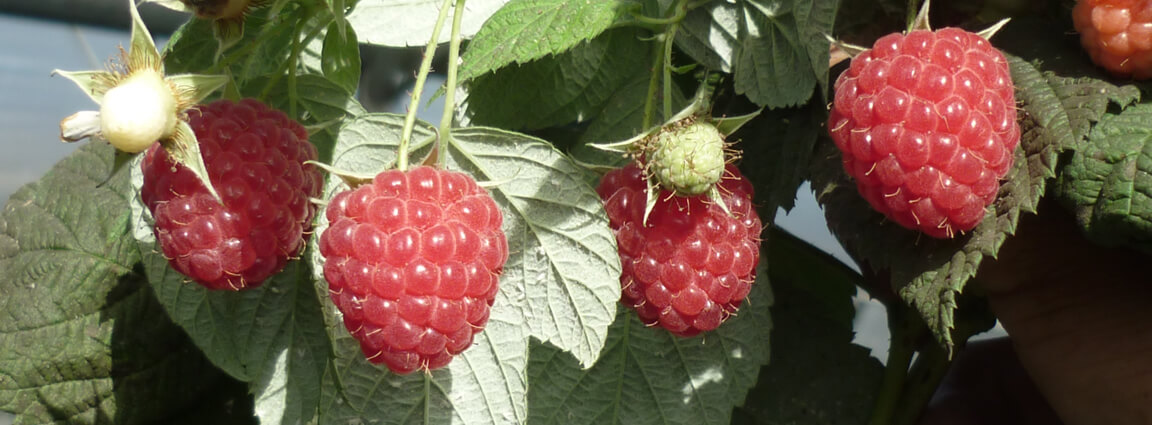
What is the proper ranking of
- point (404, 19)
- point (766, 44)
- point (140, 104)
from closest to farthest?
point (140, 104) → point (766, 44) → point (404, 19)

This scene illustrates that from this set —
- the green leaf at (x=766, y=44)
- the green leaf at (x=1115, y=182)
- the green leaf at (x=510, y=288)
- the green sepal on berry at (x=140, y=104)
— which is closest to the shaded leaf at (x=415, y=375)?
the green leaf at (x=510, y=288)

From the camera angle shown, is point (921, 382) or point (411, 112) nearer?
point (411, 112)

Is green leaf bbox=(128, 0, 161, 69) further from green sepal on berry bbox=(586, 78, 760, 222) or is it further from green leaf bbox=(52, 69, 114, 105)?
green sepal on berry bbox=(586, 78, 760, 222)

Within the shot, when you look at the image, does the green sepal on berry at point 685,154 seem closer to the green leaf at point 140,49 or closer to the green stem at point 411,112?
the green stem at point 411,112

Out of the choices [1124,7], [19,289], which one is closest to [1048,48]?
[1124,7]

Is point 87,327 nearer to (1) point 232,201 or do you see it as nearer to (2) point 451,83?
(1) point 232,201

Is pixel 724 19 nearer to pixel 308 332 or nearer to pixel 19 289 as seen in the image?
pixel 308 332

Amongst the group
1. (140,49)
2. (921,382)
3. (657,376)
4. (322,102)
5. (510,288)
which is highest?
(140,49)

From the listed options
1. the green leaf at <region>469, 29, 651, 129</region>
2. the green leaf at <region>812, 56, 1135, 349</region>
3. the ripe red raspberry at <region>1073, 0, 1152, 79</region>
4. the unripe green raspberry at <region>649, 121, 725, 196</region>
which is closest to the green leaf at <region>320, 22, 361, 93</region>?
the green leaf at <region>469, 29, 651, 129</region>

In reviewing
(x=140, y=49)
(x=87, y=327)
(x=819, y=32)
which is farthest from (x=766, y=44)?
(x=87, y=327)
